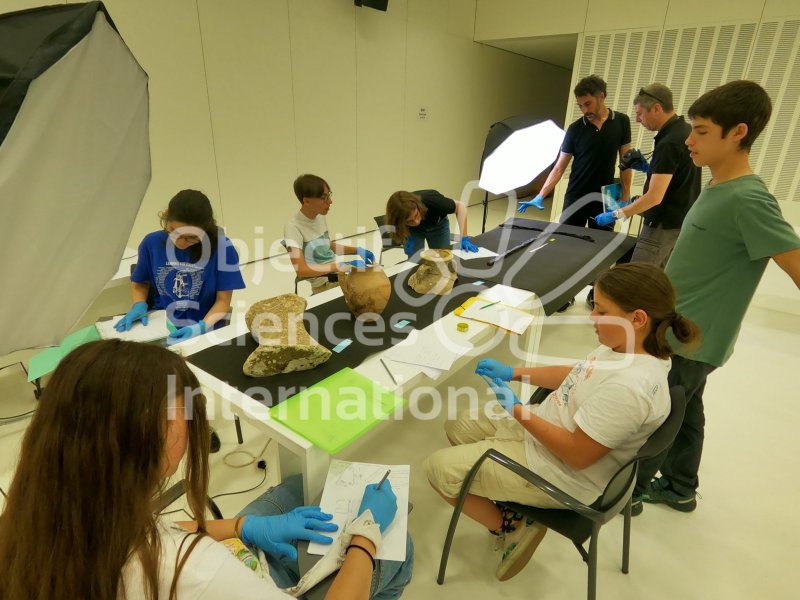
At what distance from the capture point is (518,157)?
2939 mm

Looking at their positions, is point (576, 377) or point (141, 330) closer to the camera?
point (576, 377)

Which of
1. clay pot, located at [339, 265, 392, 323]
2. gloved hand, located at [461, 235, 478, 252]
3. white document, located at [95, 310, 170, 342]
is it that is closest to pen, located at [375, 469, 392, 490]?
clay pot, located at [339, 265, 392, 323]

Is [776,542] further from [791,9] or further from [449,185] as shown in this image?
[449,185]

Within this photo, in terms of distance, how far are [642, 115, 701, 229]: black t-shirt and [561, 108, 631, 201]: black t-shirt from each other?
2.28ft

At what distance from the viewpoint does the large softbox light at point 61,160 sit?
0.89 meters

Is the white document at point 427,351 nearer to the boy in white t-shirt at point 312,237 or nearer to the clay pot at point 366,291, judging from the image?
the clay pot at point 366,291

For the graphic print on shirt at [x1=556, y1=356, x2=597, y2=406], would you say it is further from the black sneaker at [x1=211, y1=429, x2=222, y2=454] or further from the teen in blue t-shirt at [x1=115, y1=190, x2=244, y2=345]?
the black sneaker at [x1=211, y1=429, x2=222, y2=454]

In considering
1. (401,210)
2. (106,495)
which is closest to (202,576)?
(106,495)

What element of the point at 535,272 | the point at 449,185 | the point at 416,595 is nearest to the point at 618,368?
the point at 416,595

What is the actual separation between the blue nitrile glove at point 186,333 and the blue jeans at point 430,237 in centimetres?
136

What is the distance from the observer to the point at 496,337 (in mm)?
1761

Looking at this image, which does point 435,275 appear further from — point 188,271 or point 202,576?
point 202,576

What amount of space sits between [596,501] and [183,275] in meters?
1.72

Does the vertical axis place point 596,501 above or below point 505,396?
below
